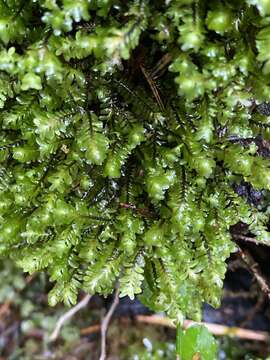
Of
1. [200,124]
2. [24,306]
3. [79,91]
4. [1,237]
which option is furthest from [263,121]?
[24,306]

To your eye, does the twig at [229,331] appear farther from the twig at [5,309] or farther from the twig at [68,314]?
the twig at [5,309]

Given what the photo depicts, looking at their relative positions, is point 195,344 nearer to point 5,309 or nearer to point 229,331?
point 229,331

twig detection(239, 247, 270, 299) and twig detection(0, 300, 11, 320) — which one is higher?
twig detection(239, 247, 270, 299)

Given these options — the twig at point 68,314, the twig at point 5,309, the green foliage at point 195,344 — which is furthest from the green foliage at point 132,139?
the twig at point 5,309

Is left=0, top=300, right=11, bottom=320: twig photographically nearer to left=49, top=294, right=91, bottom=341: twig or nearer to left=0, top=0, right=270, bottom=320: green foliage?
left=49, top=294, right=91, bottom=341: twig

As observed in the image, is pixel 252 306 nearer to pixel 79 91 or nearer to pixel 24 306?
pixel 24 306

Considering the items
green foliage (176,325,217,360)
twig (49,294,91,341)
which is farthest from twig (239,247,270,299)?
twig (49,294,91,341)
